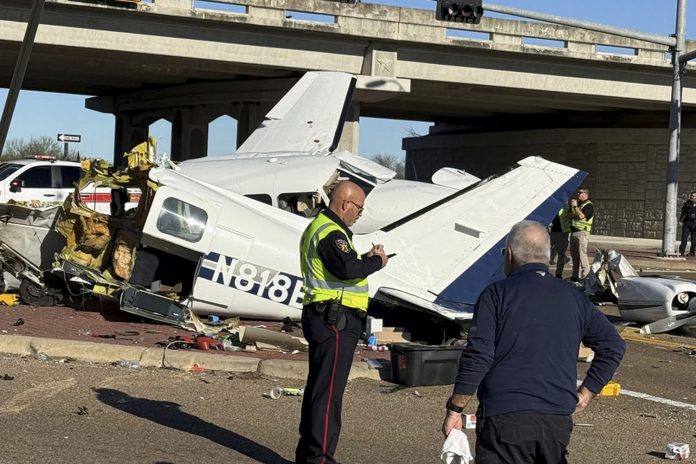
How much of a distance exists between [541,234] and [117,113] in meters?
46.4

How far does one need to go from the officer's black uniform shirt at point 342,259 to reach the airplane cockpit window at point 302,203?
21.2ft

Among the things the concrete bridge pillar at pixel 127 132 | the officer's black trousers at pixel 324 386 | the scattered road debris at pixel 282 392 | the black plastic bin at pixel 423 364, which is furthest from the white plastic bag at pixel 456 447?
the concrete bridge pillar at pixel 127 132

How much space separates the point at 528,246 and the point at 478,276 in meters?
7.63

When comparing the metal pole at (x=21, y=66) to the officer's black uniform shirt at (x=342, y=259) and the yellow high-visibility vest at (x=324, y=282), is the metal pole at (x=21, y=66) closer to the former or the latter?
the yellow high-visibility vest at (x=324, y=282)

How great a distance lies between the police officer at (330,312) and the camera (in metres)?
6.32

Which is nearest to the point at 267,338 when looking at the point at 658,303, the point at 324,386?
the point at 324,386

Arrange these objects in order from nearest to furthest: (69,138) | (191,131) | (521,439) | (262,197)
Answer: (521,439) < (262,197) < (69,138) < (191,131)

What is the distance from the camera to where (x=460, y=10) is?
2170 centimetres

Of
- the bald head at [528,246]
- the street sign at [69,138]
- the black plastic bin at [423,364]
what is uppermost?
the street sign at [69,138]

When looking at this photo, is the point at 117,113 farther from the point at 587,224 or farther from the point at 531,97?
the point at 587,224

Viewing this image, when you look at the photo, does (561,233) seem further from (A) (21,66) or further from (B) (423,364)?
(A) (21,66)

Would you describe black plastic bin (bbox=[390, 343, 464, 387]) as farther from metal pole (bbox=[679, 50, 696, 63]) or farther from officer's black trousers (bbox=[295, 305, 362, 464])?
metal pole (bbox=[679, 50, 696, 63])

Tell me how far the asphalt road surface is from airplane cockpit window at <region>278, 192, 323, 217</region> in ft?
11.6

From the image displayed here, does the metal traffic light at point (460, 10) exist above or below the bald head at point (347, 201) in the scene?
above
